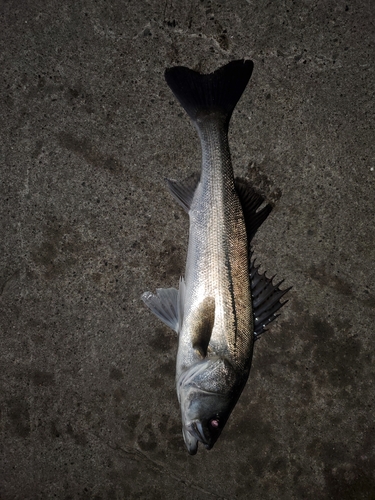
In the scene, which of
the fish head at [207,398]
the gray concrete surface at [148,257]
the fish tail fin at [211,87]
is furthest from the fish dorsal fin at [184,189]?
the fish head at [207,398]

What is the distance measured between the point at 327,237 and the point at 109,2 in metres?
2.74

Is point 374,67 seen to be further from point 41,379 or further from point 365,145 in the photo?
point 41,379

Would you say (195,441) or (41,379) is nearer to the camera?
(195,441)

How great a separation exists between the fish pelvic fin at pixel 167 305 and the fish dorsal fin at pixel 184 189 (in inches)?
23.9

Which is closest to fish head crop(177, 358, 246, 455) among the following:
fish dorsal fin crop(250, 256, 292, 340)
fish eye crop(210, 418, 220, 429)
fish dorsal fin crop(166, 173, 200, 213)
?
fish eye crop(210, 418, 220, 429)

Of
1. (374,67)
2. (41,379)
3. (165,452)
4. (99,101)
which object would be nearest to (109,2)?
(99,101)

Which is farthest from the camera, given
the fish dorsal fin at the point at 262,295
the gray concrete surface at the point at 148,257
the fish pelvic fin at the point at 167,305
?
the gray concrete surface at the point at 148,257

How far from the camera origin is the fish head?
250cm

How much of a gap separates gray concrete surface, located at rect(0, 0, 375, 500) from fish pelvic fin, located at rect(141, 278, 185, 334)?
32 centimetres

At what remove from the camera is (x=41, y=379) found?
3262mm

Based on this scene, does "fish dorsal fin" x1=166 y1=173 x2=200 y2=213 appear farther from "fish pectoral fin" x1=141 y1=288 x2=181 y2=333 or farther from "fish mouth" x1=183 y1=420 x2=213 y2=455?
"fish mouth" x1=183 y1=420 x2=213 y2=455

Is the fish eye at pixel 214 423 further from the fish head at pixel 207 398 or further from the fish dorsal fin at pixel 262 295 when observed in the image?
the fish dorsal fin at pixel 262 295

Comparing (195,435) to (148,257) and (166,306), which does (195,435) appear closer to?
(166,306)

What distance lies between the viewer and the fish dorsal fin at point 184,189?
2.96 meters
